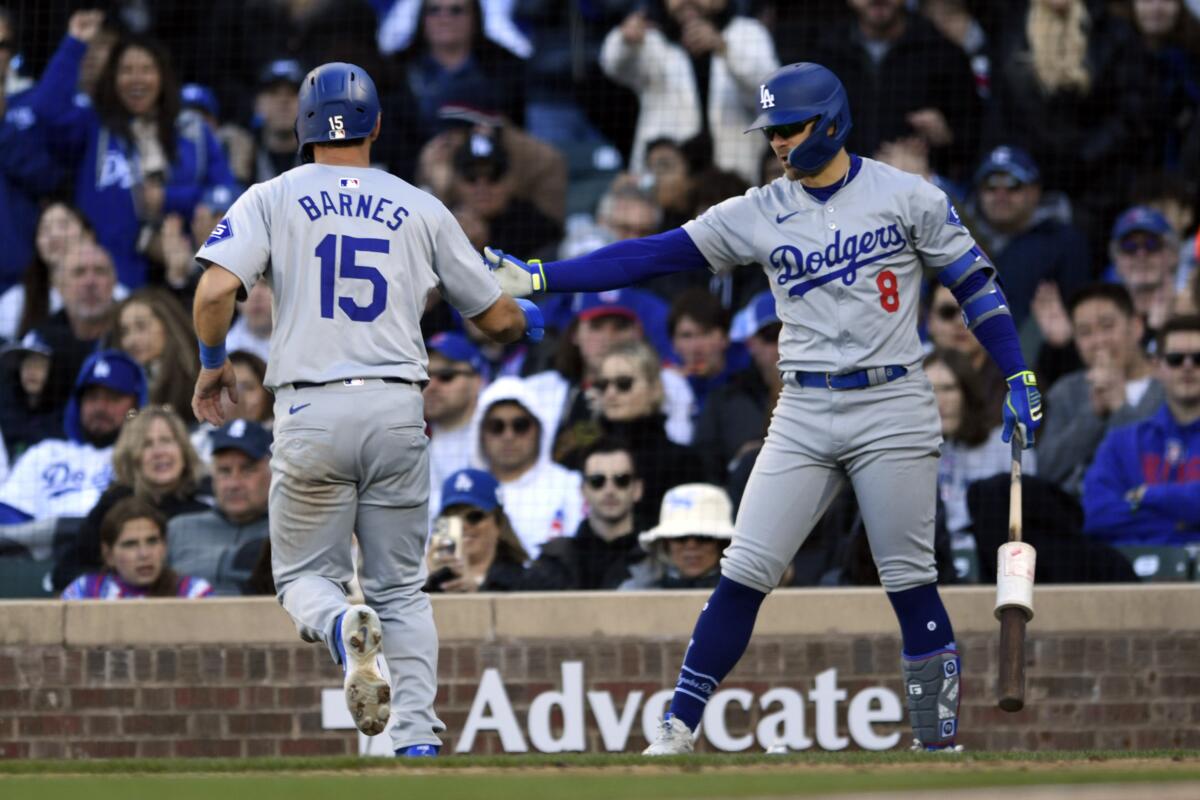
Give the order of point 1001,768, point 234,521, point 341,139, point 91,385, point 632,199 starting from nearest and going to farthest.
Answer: point 1001,768 → point 341,139 → point 234,521 → point 91,385 → point 632,199

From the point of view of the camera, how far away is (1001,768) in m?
5.20

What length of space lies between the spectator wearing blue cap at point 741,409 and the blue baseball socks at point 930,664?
2.88 m

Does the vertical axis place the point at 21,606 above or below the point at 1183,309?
below

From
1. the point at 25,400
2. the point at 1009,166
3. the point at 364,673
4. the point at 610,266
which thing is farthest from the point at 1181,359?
the point at 25,400

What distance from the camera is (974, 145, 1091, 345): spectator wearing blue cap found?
31.9 feet

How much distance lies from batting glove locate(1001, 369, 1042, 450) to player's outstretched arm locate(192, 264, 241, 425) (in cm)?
224

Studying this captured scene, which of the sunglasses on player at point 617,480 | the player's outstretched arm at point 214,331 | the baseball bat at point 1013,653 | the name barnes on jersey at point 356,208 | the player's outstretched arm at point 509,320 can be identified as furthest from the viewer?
the sunglasses on player at point 617,480

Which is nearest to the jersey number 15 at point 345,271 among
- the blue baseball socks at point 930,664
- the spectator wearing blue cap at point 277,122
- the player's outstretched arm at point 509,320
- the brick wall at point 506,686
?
the player's outstretched arm at point 509,320

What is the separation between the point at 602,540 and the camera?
350 inches

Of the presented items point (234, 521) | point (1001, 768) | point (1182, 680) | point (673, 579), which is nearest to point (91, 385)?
point (234, 521)

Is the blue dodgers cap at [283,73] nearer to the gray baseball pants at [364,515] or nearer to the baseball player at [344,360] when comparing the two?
the baseball player at [344,360]

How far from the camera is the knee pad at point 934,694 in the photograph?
6121 millimetres

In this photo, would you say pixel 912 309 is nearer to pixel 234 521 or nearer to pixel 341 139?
pixel 341 139

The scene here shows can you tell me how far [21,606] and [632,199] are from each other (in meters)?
3.52
